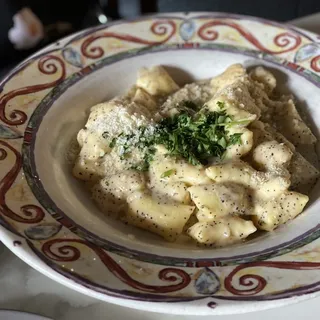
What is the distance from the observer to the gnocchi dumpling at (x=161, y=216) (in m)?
1.17

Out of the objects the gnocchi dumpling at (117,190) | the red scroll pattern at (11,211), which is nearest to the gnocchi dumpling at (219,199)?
the gnocchi dumpling at (117,190)

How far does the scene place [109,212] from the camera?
124cm

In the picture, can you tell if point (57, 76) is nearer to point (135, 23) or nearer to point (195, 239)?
point (135, 23)

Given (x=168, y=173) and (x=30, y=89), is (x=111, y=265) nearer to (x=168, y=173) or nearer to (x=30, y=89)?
(x=168, y=173)

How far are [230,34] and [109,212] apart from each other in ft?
1.96

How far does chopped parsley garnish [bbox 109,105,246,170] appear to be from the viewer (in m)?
1.25

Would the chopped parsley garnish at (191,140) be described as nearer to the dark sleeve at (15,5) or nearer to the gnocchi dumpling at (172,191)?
the gnocchi dumpling at (172,191)

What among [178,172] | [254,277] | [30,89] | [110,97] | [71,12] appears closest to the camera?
[254,277]

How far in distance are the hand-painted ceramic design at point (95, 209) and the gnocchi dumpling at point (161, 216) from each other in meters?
0.03

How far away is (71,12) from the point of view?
2318 millimetres

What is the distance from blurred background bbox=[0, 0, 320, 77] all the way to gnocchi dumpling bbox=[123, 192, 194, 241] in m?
1.01

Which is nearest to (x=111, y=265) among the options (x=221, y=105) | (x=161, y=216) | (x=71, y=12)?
(x=161, y=216)

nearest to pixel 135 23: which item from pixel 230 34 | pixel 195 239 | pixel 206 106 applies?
pixel 230 34

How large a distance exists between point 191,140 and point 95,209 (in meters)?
0.24
